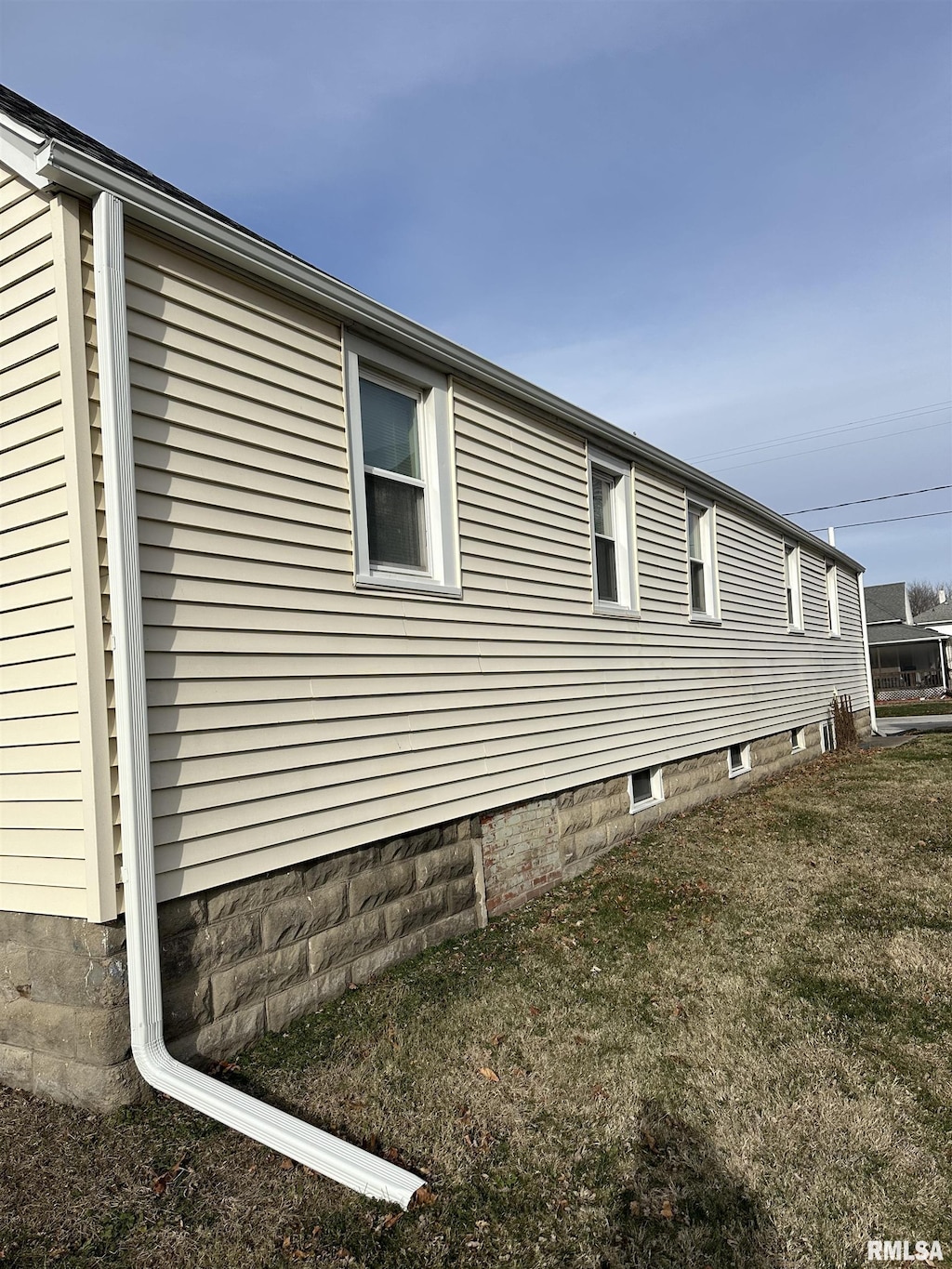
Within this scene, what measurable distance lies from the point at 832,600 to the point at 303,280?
49.1 ft

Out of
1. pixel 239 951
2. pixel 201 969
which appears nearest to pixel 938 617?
pixel 239 951

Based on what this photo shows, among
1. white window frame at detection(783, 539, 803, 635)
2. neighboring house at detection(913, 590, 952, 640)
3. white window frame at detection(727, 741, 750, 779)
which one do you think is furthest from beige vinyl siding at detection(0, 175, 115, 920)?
neighboring house at detection(913, 590, 952, 640)

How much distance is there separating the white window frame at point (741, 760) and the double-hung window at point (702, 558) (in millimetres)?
1925

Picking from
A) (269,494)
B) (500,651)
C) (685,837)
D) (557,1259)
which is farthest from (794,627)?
(557,1259)

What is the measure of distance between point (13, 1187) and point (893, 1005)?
4.13 metres

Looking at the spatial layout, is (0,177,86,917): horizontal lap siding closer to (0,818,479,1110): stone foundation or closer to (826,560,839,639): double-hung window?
(0,818,479,1110): stone foundation

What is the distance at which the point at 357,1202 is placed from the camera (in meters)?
2.88

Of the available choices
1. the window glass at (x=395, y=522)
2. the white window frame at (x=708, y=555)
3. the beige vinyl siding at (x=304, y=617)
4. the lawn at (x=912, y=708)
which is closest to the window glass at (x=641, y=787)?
the beige vinyl siding at (x=304, y=617)

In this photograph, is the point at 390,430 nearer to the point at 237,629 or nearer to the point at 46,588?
the point at 237,629

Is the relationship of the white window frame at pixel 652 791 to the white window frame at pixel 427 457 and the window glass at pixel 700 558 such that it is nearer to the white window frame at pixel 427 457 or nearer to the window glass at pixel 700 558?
the window glass at pixel 700 558

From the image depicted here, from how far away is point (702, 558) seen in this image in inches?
417

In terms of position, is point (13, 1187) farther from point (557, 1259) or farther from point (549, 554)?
point (549, 554)

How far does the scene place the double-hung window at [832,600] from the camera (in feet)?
54.5

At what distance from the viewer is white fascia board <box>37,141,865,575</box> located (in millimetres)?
3516
